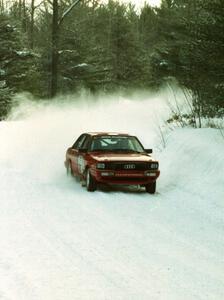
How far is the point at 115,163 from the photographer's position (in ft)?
41.6

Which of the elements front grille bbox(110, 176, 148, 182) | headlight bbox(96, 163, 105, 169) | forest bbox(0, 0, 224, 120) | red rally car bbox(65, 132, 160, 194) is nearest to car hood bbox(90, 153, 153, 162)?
red rally car bbox(65, 132, 160, 194)

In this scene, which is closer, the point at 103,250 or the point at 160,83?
the point at 103,250

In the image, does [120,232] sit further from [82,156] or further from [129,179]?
[82,156]

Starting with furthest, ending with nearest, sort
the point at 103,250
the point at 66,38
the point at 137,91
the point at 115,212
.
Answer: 1. the point at 137,91
2. the point at 66,38
3. the point at 115,212
4. the point at 103,250

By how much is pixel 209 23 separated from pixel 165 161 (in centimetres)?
421

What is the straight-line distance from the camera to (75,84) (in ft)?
132

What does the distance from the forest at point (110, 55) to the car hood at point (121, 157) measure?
3160mm

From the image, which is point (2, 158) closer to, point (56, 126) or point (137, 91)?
point (56, 126)

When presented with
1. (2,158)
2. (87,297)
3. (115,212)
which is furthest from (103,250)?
(2,158)

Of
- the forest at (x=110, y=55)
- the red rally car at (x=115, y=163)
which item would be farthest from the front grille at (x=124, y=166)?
the forest at (x=110, y=55)

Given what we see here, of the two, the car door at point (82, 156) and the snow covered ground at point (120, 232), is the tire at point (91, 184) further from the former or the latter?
the car door at point (82, 156)

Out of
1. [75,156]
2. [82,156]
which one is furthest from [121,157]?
[75,156]

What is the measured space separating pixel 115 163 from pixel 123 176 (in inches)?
14.2

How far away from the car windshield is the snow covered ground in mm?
1158
